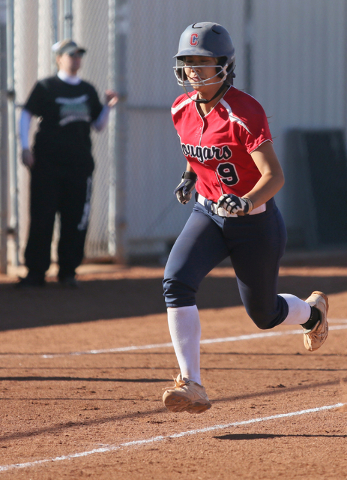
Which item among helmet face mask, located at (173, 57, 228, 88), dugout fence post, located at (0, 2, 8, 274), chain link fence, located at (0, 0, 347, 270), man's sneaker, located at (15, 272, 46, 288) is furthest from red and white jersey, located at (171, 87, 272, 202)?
chain link fence, located at (0, 0, 347, 270)

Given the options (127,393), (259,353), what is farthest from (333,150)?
(127,393)

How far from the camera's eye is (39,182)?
9977 millimetres

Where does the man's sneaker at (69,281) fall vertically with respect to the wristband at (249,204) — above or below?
below

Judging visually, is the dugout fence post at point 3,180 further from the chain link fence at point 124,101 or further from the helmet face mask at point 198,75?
the helmet face mask at point 198,75

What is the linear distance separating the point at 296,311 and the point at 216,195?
99 cm

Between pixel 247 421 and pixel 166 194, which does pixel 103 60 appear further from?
pixel 247 421

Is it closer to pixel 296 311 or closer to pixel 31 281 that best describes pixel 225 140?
pixel 296 311

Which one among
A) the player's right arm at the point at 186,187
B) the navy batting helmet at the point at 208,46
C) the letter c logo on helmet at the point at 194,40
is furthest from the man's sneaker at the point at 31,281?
the letter c logo on helmet at the point at 194,40

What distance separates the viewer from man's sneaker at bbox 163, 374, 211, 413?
4344 millimetres

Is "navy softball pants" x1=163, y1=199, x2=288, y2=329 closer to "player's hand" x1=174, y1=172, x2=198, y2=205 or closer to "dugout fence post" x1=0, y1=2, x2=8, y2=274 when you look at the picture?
"player's hand" x1=174, y1=172, x2=198, y2=205

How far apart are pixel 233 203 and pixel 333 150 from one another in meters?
11.6

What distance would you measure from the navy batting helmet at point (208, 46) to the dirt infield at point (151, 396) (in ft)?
6.62

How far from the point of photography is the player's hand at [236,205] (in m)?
4.22

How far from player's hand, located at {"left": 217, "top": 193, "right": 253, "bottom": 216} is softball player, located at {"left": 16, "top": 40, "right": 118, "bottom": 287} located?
18.7 ft
